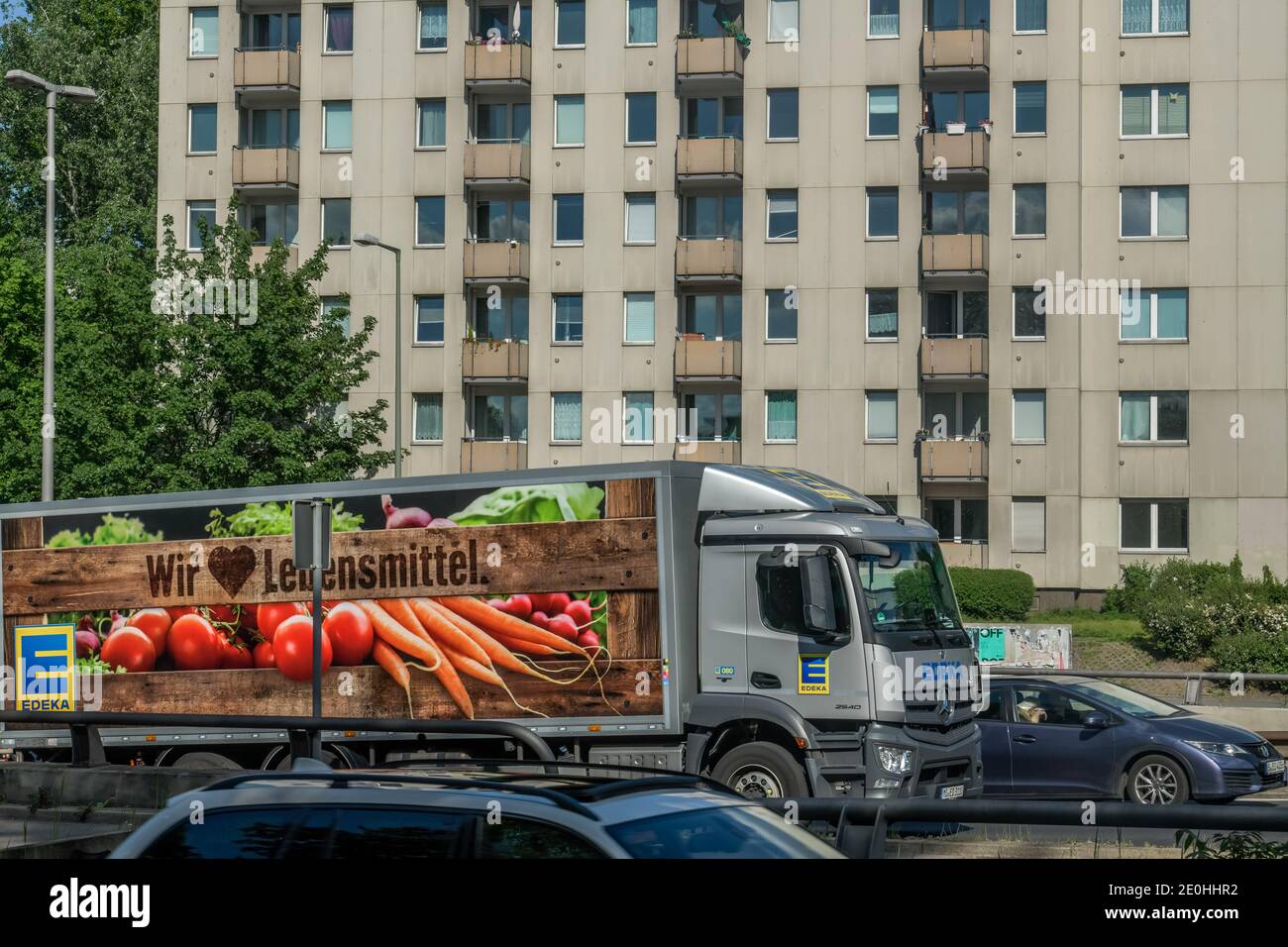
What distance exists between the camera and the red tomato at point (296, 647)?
49.7ft

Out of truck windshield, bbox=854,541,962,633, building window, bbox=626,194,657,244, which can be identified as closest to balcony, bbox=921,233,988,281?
building window, bbox=626,194,657,244

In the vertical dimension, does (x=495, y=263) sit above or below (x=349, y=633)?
above

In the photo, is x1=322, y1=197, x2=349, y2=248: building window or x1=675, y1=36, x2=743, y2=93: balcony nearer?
x1=675, y1=36, x2=743, y2=93: balcony

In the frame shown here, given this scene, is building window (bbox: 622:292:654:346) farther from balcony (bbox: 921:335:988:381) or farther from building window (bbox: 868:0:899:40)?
building window (bbox: 868:0:899:40)

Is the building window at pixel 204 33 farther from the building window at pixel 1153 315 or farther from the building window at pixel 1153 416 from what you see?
the building window at pixel 1153 416

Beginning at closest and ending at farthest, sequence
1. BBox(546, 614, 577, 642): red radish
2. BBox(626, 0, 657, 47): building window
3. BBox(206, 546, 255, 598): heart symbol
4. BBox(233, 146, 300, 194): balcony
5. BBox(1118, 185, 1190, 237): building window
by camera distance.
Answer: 1. BBox(546, 614, 577, 642): red radish
2. BBox(206, 546, 255, 598): heart symbol
3. BBox(1118, 185, 1190, 237): building window
4. BBox(626, 0, 657, 47): building window
5. BBox(233, 146, 300, 194): balcony

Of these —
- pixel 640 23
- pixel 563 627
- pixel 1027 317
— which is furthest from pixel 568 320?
pixel 563 627

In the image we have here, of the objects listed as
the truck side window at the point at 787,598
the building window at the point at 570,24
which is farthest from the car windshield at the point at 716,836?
the building window at the point at 570,24

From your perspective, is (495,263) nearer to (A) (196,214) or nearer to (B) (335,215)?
(B) (335,215)

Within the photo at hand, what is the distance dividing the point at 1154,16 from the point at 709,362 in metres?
15.8

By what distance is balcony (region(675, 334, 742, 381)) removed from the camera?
47219mm

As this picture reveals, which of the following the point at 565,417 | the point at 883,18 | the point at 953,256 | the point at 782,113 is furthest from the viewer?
the point at 565,417

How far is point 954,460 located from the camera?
45969 millimetres
